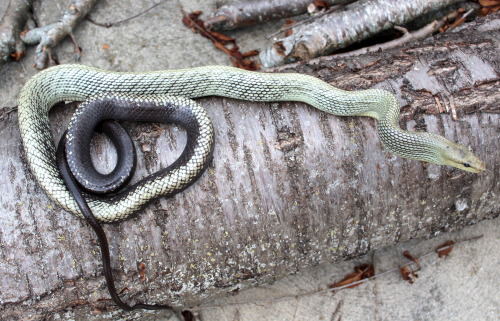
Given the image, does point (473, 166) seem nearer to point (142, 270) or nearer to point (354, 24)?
point (354, 24)

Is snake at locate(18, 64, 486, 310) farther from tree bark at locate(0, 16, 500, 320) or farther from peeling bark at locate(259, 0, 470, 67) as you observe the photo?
peeling bark at locate(259, 0, 470, 67)

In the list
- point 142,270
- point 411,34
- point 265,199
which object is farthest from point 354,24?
point 142,270

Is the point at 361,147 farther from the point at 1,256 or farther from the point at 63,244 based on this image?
the point at 1,256

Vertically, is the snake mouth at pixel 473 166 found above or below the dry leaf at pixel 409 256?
above

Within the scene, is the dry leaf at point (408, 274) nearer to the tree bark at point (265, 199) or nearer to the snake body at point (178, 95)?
the tree bark at point (265, 199)

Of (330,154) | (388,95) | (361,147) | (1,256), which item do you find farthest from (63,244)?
(388,95)

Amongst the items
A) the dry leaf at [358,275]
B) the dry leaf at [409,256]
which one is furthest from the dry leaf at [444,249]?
the dry leaf at [358,275]

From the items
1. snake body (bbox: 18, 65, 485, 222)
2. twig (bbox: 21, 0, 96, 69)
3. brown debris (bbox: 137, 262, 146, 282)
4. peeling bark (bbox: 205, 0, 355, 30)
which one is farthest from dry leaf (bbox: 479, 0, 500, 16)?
twig (bbox: 21, 0, 96, 69)
